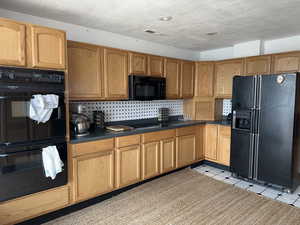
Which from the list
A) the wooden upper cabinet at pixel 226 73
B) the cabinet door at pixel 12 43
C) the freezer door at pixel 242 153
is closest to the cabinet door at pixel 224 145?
the freezer door at pixel 242 153

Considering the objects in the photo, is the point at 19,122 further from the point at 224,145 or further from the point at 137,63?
the point at 224,145

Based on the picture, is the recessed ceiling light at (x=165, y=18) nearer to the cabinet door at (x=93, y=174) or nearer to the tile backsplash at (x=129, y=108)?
the tile backsplash at (x=129, y=108)

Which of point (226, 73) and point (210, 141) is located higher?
point (226, 73)

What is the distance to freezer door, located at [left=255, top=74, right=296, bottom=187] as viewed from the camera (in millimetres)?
2941

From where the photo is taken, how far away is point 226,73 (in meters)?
4.05

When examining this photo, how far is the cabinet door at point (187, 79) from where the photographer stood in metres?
4.08

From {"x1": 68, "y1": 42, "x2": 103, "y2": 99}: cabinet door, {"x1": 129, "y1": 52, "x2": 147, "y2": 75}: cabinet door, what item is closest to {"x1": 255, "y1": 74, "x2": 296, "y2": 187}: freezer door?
{"x1": 129, "y1": 52, "x2": 147, "y2": 75}: cabinet door

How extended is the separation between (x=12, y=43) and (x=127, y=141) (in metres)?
1.79

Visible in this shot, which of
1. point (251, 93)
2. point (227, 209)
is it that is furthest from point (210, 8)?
point (227, 209)

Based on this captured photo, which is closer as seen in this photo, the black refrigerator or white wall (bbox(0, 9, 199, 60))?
white wall (bbox(0, 9, 199, 60))

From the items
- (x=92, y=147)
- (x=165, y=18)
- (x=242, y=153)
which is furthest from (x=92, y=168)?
(x=242, y=153)

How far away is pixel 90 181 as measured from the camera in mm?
2594

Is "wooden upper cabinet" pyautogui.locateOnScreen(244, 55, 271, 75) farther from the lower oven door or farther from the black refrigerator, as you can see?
the lower oven door

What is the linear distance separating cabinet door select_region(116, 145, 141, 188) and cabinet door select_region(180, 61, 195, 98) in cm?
169
